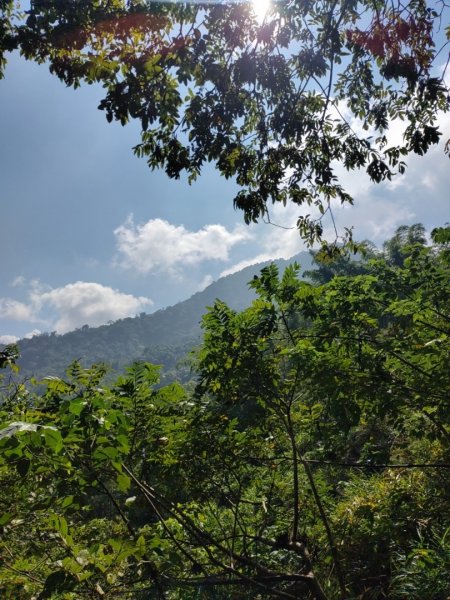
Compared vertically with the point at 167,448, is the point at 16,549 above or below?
below

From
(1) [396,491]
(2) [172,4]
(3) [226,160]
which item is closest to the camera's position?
(2) [172,4]

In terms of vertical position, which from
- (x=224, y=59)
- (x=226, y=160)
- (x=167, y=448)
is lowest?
(x=167, y=448)

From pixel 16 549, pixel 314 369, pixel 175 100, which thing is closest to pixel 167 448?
pixel 314 369

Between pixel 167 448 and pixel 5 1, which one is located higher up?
pixel 5 1

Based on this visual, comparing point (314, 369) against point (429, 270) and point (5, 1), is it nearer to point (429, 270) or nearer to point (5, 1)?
point (429, 270)

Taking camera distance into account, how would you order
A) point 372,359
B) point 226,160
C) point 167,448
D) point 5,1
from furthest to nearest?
point 226,160
point 5,1
point 372,359
point 167,448

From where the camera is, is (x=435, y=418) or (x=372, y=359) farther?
(x=435, y=418)

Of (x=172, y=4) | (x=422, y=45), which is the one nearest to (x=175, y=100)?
(x=172, y=4)

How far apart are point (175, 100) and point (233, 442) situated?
10.1 feet

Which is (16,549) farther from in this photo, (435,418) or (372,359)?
(435,418)

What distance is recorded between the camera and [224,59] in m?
3.78

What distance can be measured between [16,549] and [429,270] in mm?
5199

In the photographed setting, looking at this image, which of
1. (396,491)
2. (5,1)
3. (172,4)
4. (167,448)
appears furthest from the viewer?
(396,491)

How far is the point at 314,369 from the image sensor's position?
3.32 metres
